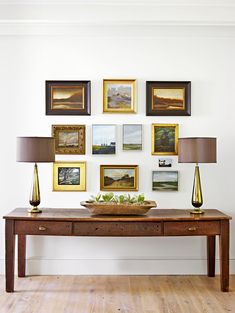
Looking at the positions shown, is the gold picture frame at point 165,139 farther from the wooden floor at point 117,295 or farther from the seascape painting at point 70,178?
the wooden floor at point 117,295

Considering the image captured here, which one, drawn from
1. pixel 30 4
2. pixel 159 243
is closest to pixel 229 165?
pixel 159 243

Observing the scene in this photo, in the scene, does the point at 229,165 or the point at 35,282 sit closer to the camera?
the point at 35,282

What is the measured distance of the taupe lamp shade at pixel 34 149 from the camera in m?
3.87

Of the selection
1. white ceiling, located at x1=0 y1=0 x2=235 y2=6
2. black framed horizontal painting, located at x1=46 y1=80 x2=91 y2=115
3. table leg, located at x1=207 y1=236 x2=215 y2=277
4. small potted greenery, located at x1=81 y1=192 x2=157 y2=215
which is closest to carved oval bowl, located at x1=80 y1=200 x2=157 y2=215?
small potted greenery, located at x1=81 y1=192 x2=157 y2=215

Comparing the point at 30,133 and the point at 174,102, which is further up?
the point at 174,102

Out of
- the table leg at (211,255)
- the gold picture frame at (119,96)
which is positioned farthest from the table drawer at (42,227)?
the table leg at (211,255)

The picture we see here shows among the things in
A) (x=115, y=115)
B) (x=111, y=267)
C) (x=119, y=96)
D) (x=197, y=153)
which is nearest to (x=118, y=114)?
(x=115, y=115)

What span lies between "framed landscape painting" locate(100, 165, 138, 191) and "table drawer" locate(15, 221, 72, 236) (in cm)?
74

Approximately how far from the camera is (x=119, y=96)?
4410mm

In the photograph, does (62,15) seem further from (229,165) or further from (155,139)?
(229,165)

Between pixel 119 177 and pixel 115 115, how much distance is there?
0.63 meters

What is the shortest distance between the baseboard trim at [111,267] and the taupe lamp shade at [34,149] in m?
1.14

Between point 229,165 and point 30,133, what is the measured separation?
2.05m

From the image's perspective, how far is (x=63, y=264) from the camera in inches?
173
